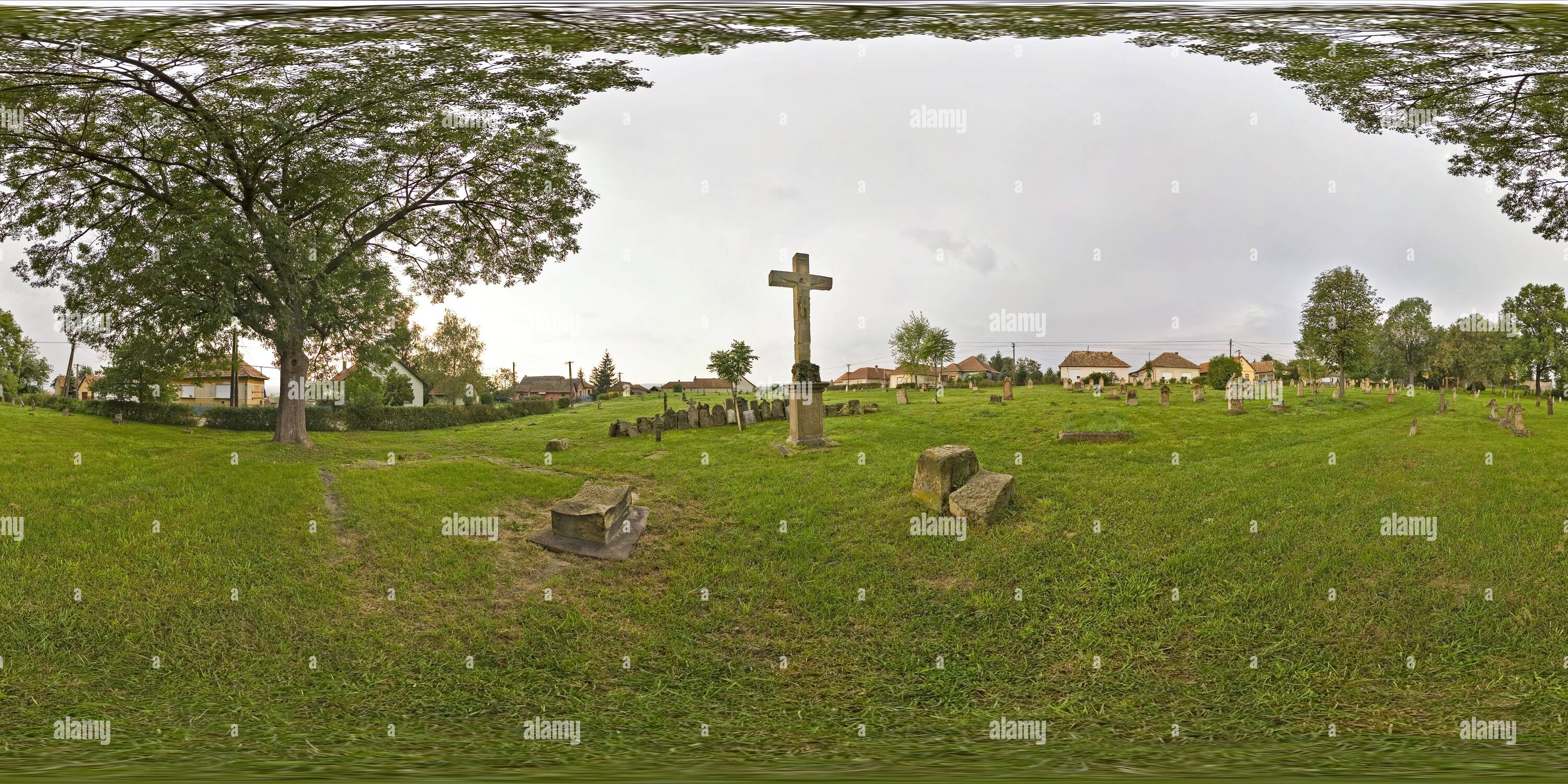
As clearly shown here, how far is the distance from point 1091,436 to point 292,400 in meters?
9.75

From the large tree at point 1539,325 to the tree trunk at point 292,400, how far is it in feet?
40.7

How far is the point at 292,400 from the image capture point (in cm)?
659

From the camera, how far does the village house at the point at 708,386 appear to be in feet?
25.2

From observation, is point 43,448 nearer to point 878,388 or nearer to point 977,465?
point 977,465

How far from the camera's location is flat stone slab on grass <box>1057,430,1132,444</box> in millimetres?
6613

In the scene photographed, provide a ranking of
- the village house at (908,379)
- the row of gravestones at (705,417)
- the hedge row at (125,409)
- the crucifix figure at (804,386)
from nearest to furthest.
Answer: the hedge row at (125,409) < the crucifix figure at (804,386) < the row of gravestones at (705,417) < the village house at (908,379)

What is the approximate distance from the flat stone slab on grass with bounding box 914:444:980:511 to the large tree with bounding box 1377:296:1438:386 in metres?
4.70

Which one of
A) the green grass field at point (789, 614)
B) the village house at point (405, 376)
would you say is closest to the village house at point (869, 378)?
the green grass field at point (789, 614)

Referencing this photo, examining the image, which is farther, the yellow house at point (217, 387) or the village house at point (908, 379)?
the village house at point (908, 379)
